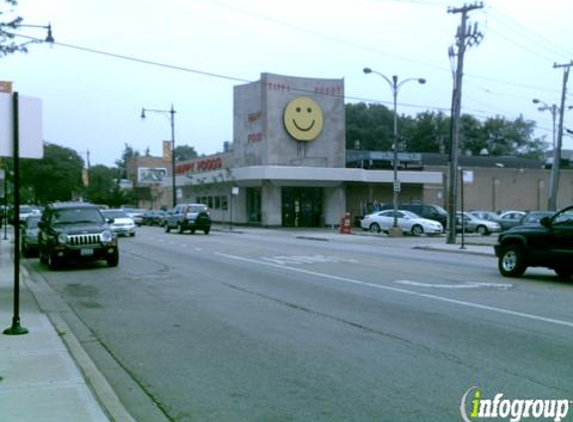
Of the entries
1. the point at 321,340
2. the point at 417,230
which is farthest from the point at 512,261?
the point at 417,230

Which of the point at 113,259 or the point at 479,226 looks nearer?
the point at 113,259

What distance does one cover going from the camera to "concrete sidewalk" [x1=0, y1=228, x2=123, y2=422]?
5.46 m

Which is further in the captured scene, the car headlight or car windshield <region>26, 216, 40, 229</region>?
car windshield <region>26, 216, 40, 229</region>

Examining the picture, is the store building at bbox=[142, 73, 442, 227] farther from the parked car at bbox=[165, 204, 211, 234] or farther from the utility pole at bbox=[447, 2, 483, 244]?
the utility pole at bbox=[447, 2, 483, 244]

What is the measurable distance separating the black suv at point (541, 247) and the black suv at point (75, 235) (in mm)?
10080

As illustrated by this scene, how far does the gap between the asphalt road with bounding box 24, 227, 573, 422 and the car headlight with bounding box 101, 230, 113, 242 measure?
1.55 metres

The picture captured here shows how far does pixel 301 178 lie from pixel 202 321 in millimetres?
37833

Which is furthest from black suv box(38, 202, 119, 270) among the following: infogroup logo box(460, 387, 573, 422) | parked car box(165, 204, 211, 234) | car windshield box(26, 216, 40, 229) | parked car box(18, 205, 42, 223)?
parked car box(165, 204, 211, 234)

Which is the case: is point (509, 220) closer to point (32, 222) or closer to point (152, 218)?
point (32, 222)

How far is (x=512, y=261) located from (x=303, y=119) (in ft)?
115

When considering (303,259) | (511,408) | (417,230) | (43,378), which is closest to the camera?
(511,408)

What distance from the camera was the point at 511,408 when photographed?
5707 mm

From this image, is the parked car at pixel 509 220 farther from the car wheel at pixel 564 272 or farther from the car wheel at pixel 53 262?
the car wheel at pixel 53 262

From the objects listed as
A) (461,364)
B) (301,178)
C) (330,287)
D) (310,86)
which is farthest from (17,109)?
(310,86)
